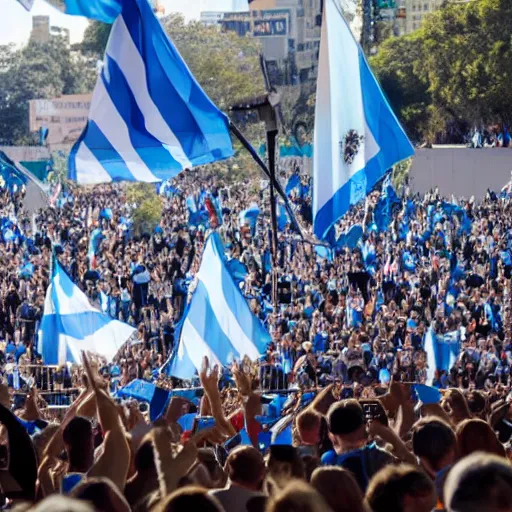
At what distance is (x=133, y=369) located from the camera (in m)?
16.3

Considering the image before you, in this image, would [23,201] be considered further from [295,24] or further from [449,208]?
[295,24]

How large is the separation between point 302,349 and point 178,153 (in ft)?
21.9

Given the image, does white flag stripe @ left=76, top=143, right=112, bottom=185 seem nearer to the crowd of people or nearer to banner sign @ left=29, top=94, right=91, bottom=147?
the crowd of people

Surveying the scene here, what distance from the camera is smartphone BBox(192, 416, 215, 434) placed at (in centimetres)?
685

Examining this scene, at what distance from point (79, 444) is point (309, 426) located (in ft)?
3.59

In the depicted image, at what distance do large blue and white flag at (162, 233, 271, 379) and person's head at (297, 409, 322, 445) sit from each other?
7.34 m

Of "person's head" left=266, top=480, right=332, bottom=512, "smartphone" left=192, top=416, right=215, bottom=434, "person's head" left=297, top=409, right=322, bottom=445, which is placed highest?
"person's head" left=266, top=480, right=332, bottom=512

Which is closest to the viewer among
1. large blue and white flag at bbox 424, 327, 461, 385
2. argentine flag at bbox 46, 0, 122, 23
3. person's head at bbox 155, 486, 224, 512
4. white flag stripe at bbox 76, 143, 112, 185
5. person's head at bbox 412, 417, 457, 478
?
person's head at bbox 155, 486, 224, 512

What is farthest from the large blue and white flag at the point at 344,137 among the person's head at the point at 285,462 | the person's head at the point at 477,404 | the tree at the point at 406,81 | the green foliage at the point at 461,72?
the tree at the point at 406,81

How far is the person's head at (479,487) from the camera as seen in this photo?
3.37 metres

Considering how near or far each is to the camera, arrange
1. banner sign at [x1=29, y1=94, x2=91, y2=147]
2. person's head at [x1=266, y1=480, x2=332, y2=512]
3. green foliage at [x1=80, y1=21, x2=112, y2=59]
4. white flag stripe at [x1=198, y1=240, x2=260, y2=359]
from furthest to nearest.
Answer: green foliage at [x1=80, y1=21, x2=112, y2=59] → banner sign at [x1=29, y1=94, x2=91, y2=147] → white flag stripe at [x1=198, y1=240, x2=260, y2=359] → person's head at [x1=266, y1=480, x2=332, y2=512]

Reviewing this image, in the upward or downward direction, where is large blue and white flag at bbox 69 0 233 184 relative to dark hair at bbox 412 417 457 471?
upward

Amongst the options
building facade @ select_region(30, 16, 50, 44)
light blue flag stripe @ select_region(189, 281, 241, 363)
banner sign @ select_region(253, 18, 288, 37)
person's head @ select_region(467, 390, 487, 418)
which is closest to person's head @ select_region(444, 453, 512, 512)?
person's head @ select_region(467, 390, 487, 418)

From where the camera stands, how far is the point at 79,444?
500cm
